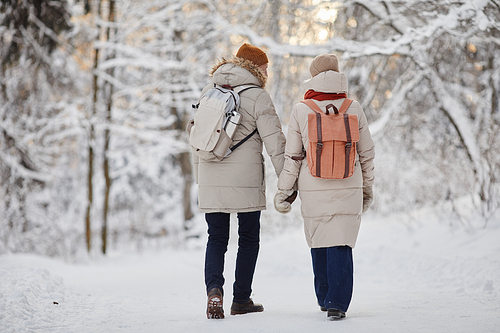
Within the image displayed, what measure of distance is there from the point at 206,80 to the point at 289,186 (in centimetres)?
844

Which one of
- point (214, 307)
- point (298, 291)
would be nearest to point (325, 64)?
point (214, 307)

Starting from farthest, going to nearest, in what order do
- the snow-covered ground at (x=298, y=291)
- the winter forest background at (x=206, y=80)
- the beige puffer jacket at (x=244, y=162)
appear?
1. the winter forest background at (x=206, y=80)
2. the beige puffer jacket at (x=244, y=162)
3. the snow-covered ground at (x=298, y=291)

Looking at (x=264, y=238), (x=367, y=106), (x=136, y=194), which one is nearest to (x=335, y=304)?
(x=367, y=106)

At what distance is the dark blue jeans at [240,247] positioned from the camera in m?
2.92

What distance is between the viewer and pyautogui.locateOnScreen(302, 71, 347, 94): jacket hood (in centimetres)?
282

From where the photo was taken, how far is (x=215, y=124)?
9.18 ft

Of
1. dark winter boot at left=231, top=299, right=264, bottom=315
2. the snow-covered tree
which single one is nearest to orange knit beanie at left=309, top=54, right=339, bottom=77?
dark winter boot at left=231, top=299, right=264, bottom=315

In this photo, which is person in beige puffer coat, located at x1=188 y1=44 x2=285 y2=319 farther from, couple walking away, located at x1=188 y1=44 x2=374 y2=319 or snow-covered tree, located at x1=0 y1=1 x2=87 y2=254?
snow-covered tree, located at x1=0 y1=1 x2=87 y2=254

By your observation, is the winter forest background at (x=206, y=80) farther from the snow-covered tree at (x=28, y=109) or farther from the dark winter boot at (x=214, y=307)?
the dark winter boot at (x=214, y=307)

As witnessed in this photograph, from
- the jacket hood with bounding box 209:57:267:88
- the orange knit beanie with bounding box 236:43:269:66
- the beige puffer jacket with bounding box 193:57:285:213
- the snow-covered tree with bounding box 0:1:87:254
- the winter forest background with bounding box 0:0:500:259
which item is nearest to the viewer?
the beige puffer jacket with bounding box 193:57:285:213

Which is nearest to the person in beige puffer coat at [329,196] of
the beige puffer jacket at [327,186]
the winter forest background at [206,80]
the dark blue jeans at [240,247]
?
the beige puffer jacket at [327,186]

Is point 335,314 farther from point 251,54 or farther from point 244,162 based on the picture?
point 251,54

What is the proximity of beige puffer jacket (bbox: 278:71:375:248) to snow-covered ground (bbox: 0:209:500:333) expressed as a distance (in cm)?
50

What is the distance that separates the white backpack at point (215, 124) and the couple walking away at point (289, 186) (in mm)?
78
